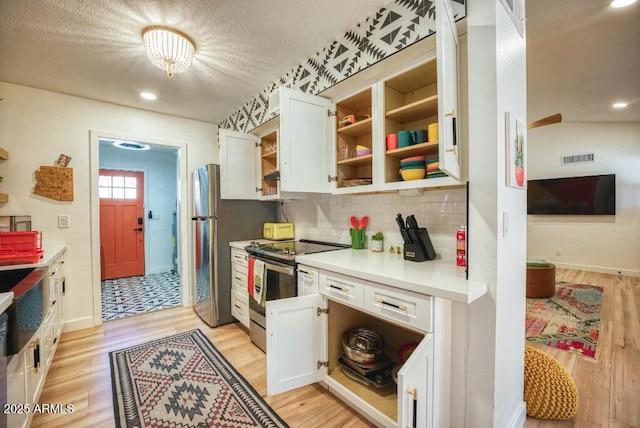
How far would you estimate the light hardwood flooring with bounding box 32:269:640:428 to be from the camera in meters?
1.66

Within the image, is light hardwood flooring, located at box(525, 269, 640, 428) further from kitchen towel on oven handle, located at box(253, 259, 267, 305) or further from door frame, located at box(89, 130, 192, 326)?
door frame, located at box(89, 130, 192, 326)

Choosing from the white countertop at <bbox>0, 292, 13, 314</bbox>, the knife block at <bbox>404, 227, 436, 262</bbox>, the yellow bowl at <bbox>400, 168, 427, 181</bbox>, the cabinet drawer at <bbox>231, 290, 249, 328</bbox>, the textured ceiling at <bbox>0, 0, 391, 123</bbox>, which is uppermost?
the textured ceiling at <bbox>0, 0, 391, 123</bbox>

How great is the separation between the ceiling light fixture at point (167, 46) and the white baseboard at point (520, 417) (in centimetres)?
306

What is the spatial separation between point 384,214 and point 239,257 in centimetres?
156

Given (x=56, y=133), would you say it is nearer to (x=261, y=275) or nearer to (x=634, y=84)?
(x=261, y=275)

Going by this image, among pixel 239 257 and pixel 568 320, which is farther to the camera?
pixel 568 320

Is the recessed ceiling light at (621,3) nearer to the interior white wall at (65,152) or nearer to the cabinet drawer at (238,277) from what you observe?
the cabinet drawer at (238,277)

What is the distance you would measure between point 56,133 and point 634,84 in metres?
6.31

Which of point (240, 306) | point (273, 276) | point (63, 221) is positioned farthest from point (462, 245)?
point (63, 221)

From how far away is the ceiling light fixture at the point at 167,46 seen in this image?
75.1 inches

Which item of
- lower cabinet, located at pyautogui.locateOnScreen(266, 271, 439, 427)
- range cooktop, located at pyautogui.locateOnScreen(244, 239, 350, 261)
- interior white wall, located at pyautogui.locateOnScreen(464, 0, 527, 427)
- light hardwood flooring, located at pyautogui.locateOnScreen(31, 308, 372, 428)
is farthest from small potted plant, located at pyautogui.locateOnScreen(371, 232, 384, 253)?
light hardwood flooring, located at pyautogui.locateOnScreen(31, 308, 372, 428)

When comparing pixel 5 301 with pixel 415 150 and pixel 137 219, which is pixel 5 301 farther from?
pixel 137 219

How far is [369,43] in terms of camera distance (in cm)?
184

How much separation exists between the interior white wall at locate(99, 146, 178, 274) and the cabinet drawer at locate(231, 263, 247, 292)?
302 cm
